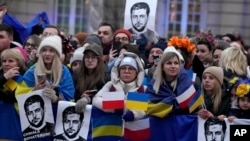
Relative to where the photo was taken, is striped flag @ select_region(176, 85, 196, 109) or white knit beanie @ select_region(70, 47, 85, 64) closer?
striped flag @ select_region(176, 85, 196, 109)

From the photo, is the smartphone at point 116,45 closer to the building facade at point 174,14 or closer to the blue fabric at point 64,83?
the blue fabric at point 64,83

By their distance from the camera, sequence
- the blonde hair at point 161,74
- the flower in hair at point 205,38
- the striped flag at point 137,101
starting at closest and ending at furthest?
the striped flag at point 137,101
the blonde hair at point 161,74
the flower in hair at point 205,38

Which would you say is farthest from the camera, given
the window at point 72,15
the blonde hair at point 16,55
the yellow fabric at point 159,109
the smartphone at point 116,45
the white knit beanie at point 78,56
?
the window at point 72,15

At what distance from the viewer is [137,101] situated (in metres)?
9.31

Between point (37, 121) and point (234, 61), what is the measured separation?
318 cm

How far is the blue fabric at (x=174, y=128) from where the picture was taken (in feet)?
32.1

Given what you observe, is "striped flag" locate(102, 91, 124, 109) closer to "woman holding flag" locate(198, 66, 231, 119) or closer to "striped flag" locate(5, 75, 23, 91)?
"woman holding flag" locate(198, 66, 231, 119)

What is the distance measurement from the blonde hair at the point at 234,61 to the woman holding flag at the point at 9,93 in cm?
301

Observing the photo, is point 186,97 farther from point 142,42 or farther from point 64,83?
point 142,42

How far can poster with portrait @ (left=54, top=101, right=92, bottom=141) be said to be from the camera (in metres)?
9.76

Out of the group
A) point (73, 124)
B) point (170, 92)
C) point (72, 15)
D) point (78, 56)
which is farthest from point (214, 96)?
point (72, 15)

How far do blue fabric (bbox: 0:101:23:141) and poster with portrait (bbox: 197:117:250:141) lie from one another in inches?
89.6

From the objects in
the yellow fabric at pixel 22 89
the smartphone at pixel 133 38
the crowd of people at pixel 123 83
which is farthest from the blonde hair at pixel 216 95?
the smartphone at pixel 133 38

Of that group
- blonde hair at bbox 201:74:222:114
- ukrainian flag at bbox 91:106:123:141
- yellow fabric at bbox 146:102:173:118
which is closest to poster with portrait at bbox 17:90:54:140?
ukrainian flag at bbox 91:106:123:141
